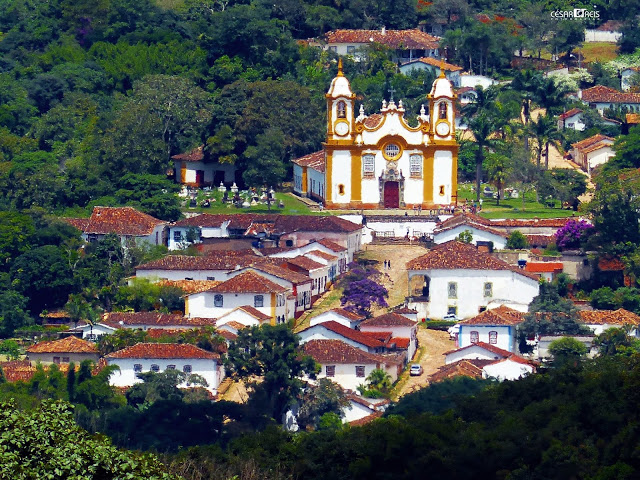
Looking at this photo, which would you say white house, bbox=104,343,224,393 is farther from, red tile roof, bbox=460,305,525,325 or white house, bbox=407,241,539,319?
white house, bbox=407,241,539,319

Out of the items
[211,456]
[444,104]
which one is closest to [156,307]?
[444,104]

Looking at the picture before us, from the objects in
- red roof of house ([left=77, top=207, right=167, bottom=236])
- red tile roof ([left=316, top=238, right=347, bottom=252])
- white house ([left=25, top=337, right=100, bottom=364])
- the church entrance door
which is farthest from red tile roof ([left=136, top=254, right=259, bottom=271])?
the church entrance door

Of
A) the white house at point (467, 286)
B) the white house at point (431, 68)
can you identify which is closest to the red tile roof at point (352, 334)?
the white house at point (467, 286)

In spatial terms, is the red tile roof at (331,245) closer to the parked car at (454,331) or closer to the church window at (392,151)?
the parked car at (454,331)

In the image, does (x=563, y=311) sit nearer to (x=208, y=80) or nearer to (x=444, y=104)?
(x=444, y=104)

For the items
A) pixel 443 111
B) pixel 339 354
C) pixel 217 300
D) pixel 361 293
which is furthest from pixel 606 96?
pixel 339 354

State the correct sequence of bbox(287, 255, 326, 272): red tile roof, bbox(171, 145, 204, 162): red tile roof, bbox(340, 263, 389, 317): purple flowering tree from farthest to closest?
bbox(171, 145, 204, 162): red tile roof
bbox(287, 255, 326, 272): red tile roof
bbox(340, 263, 389, 317): purple flowering tree

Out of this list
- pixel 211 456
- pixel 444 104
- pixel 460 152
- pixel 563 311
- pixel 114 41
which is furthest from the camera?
pixel 114 41
